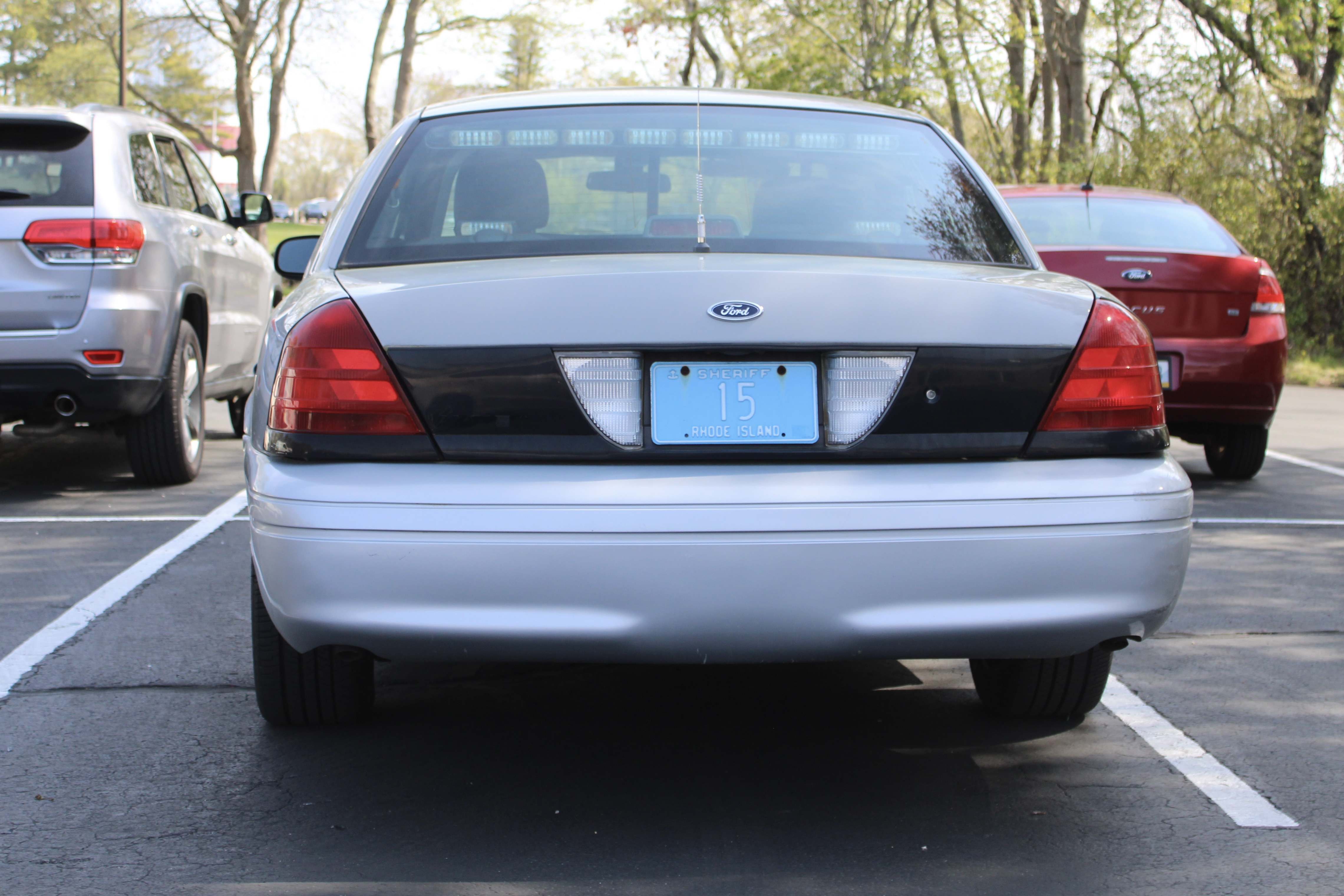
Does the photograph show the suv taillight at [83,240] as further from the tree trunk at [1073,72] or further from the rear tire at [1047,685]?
the tree trunk at [1073,72]

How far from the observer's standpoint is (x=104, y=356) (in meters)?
6.54

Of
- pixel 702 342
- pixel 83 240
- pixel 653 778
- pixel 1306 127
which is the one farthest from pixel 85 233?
pixel 1306 127

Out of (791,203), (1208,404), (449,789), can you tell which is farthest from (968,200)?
(1208,404)

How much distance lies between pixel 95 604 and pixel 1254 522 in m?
4.91

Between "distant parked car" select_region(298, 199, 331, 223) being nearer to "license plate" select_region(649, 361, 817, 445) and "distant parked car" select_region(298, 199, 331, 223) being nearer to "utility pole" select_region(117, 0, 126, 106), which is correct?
"license plate" select_region(649, 361, 817, 445)

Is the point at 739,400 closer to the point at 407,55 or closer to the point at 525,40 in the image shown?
the point at 407,55

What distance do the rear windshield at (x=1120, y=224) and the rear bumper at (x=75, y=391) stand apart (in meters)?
4.44

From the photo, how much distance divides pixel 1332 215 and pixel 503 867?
18603 mm

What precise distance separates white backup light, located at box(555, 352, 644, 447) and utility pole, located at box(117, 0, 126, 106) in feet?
99.1

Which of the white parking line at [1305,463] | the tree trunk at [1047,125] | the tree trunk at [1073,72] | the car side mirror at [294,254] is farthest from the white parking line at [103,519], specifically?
the tree trunk at [1047,125]

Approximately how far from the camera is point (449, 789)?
122 inches

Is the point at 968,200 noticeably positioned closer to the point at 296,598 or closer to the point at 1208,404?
the point at 296,598

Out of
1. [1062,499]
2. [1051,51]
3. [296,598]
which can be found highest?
[1051,51]

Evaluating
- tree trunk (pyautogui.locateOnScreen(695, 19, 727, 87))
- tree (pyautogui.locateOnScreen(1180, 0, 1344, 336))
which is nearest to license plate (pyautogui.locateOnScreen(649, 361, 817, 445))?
tree (pyautogui.locateOnScreen(1180, 0, 1344, 336))
